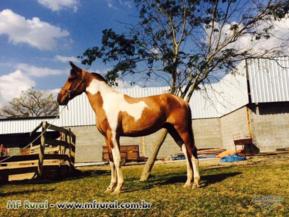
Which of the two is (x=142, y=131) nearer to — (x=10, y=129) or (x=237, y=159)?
(x=237, y=159)

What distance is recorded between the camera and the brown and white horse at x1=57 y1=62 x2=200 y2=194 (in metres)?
7.93

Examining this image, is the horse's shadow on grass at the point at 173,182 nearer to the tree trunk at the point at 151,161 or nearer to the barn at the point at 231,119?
the tree trunk at the point at 151,161

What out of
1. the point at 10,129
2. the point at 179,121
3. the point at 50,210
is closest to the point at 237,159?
the point at 179,121

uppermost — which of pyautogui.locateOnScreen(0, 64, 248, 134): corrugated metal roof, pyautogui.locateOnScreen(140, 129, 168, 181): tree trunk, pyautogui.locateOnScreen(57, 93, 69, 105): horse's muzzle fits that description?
pyautogui.locateOnScreen(0, 64, 248, 134): corrugated metal roof

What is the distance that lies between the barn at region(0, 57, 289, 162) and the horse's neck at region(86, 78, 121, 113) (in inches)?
562

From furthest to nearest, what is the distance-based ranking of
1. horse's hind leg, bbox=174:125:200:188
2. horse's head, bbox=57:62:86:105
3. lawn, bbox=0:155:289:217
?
horse's head, bbox=57:62:86:105 → horse's hind leg, bbox=174:125:200:188 → lawn, bbox=0:155:289:217

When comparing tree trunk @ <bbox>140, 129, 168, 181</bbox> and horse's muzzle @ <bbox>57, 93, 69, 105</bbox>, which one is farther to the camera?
tree trunk @ <bbox>140, 129, 168, 181</bbox>

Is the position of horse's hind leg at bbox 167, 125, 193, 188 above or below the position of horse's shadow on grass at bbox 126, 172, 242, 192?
above

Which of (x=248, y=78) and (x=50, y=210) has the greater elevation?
(x=248, y=78)

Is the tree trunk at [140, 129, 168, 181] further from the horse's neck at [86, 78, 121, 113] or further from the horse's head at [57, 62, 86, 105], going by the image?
the horse's head at [57, 62, 86, 105]

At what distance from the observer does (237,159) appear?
19.7 metres

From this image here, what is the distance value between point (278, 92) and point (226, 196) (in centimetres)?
2430

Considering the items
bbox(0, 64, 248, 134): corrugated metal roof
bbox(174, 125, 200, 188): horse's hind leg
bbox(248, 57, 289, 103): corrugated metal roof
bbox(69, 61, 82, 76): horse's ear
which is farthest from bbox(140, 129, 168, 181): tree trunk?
bbox(0, 64, 248, 134): corrugated metal roof

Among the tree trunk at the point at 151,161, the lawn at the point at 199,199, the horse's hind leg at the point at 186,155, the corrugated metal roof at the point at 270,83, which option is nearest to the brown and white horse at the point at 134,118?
the horse's hind leg at the point at 186,155
